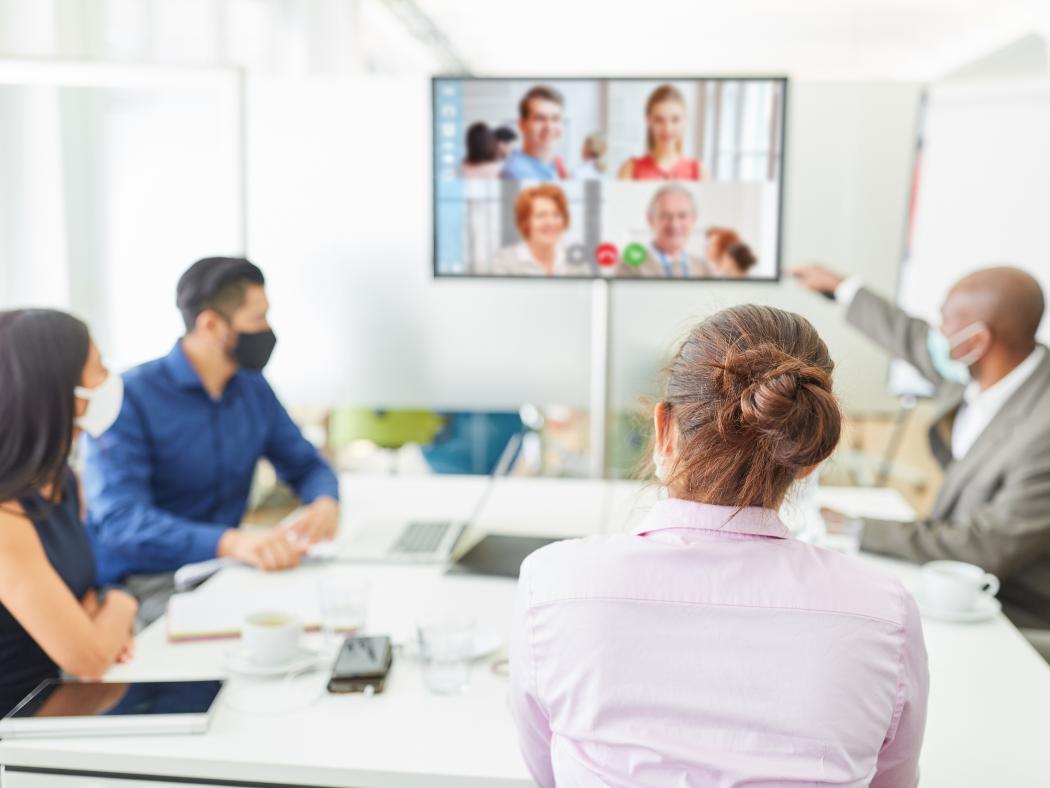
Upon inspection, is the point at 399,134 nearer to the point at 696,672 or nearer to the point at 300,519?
the point at 300,519

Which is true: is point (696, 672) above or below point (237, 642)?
Result: above

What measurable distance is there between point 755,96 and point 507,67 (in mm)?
6437

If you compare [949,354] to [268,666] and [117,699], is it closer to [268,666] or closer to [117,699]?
[268,666]

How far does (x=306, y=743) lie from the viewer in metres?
1.25

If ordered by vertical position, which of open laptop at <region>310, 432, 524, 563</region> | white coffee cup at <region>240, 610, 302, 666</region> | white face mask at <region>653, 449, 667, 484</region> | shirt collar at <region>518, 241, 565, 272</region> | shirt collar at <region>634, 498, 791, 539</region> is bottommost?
open laptop at <region>310, 432, 524, 563</region>

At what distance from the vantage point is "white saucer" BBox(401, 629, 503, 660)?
151 centimetres

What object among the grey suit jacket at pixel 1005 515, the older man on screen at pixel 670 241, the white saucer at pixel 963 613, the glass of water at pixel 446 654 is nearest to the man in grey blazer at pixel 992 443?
the grey suit jacket at pixel 1005 515

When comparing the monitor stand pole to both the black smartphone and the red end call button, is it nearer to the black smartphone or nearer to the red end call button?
the red end call button

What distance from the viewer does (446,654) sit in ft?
4.65

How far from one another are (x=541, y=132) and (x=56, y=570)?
1.40 meters

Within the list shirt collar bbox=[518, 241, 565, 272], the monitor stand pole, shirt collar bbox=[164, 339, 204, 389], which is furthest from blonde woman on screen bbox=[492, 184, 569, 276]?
shirt collar bbox=[164, 339, 204, 389]

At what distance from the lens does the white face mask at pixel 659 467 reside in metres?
1.08

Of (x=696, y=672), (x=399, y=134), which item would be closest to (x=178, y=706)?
(x=696, y=672)

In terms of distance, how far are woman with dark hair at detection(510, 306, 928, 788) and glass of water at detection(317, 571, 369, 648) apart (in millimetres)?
621
